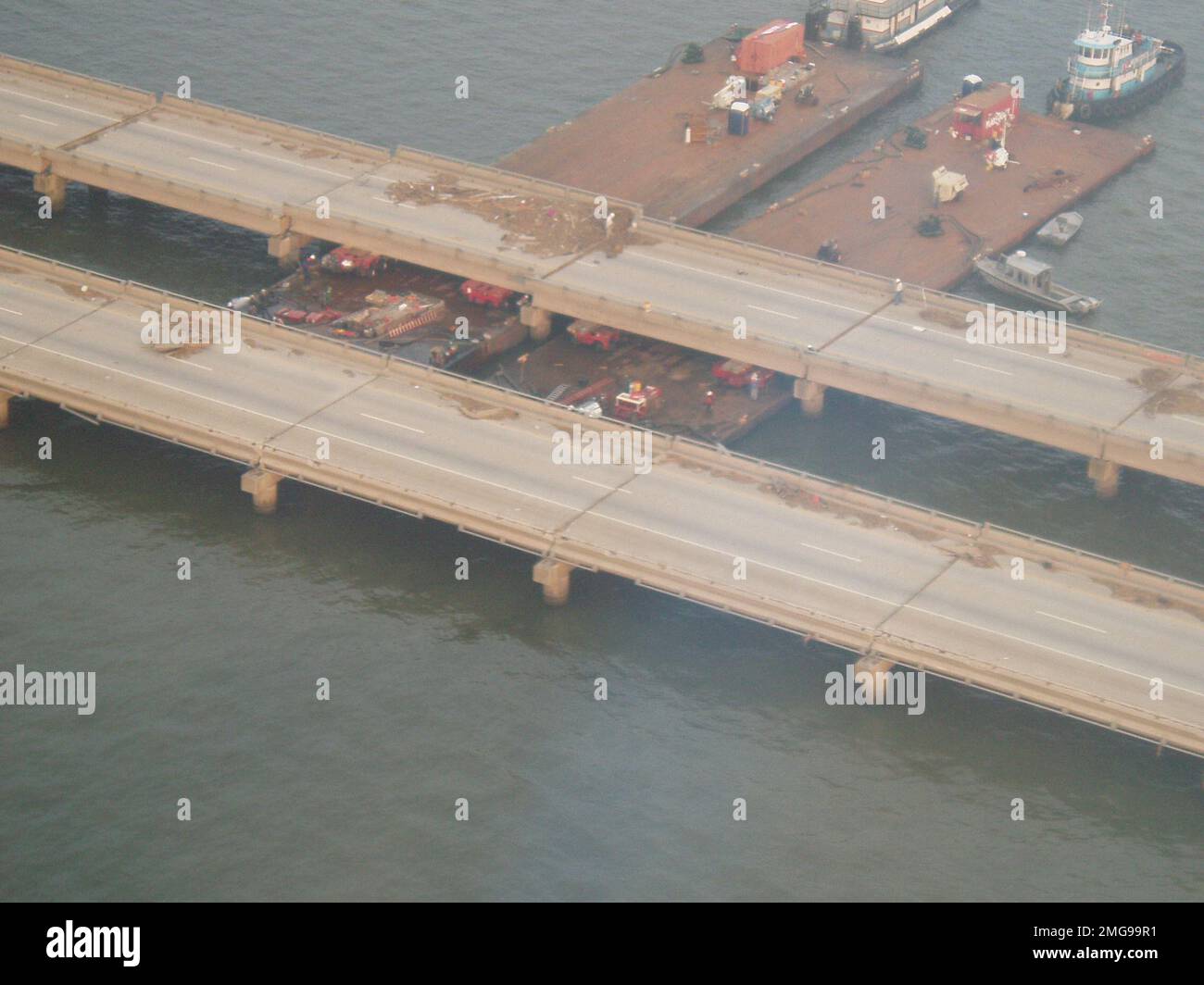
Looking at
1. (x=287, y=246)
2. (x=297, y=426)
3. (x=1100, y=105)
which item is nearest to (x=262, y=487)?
(x=297, y=426)

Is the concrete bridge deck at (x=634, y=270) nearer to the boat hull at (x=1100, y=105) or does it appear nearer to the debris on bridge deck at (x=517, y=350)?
the debris on bridge deck at (x=517, y=350)

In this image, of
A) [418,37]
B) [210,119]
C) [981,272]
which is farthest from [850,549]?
[418,37]

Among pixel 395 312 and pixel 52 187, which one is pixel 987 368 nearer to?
pixel 395 312

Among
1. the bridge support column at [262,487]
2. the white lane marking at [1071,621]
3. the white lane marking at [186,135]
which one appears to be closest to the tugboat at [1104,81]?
the white lane marking at [186,135]

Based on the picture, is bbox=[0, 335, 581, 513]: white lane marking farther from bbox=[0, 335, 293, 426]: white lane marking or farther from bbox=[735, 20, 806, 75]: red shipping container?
bbox=[735, 20, 806, 75]: red shipping container

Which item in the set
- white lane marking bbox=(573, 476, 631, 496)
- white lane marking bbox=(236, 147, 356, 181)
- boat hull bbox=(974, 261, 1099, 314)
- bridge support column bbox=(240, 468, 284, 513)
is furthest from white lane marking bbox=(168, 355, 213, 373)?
boat hull bbox=(974, 261, 1099, 314)
